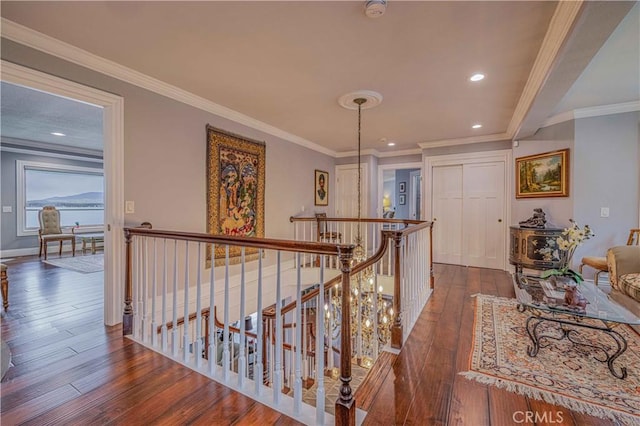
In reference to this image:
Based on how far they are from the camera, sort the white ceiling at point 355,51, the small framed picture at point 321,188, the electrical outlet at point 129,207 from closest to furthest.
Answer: the white ceiling at point 355,51, the electrical outlet at point 129,207, the small framed picture at point 321,188

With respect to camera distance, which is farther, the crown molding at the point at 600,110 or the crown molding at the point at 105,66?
the crown molding at the point at 600,110

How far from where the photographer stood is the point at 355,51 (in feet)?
7.40

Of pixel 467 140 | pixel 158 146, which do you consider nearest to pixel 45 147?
pixel 158 146

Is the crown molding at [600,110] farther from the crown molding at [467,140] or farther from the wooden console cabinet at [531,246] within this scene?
the wooden console cabinet at [531,246]

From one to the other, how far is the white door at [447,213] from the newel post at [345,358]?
4.52 meters

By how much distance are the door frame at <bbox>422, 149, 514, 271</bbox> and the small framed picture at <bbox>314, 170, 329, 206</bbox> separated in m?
2.05

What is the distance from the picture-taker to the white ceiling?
5.91 feet

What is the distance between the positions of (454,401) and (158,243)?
2937 mm

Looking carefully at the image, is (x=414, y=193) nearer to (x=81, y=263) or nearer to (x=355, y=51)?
(x=355, y=51)

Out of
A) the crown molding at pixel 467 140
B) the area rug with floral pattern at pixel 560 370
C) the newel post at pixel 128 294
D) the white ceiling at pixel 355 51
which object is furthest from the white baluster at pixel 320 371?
the crown molding at pixel 467 140

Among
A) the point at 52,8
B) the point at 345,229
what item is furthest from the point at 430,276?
the point at 52,8

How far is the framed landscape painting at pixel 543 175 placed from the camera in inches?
154

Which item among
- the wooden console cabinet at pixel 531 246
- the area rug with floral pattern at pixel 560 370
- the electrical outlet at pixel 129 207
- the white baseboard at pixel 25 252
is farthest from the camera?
the white baseboard at pixel 25 252

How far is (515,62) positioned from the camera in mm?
2398
